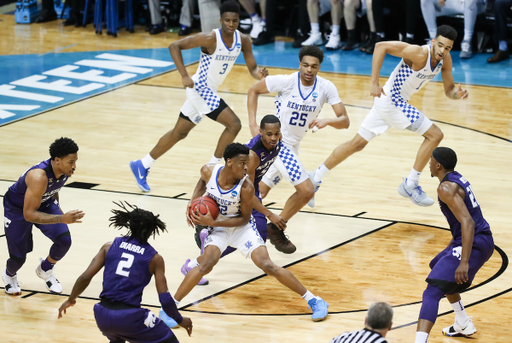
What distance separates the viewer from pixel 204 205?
5.18 metres

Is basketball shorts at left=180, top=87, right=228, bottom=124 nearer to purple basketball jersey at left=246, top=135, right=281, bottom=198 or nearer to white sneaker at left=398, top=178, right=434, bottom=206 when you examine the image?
purple basketball jersey at left=246, top=135, right=281, bottom=198

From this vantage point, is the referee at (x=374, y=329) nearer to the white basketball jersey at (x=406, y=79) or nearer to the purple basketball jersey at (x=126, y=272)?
the purple basketball jersey at (x=126, y=272)

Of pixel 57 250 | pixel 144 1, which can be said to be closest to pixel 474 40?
pixel 144 1

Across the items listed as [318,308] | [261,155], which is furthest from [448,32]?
[318,308]

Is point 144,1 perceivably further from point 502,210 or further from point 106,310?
point 106,310

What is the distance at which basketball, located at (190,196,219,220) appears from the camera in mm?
5156

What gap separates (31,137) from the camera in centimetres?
929

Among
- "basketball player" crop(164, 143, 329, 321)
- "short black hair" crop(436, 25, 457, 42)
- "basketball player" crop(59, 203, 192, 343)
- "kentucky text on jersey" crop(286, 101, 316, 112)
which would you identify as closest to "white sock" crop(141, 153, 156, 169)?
"kentucky text on jersey" crop(286, 101, 316, 112)

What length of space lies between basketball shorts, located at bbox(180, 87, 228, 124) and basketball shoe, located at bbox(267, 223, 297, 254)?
192cm

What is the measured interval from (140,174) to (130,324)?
375 cm

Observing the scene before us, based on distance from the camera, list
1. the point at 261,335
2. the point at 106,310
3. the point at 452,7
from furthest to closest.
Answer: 1. the point at 452,7
2. the point at 261,335
3. the point at 106,310

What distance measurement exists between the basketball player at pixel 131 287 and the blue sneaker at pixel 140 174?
3.44 m

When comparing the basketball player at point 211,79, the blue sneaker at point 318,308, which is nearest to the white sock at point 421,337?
the blue sneaker at point 318,308

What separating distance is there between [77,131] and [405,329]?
580cm
